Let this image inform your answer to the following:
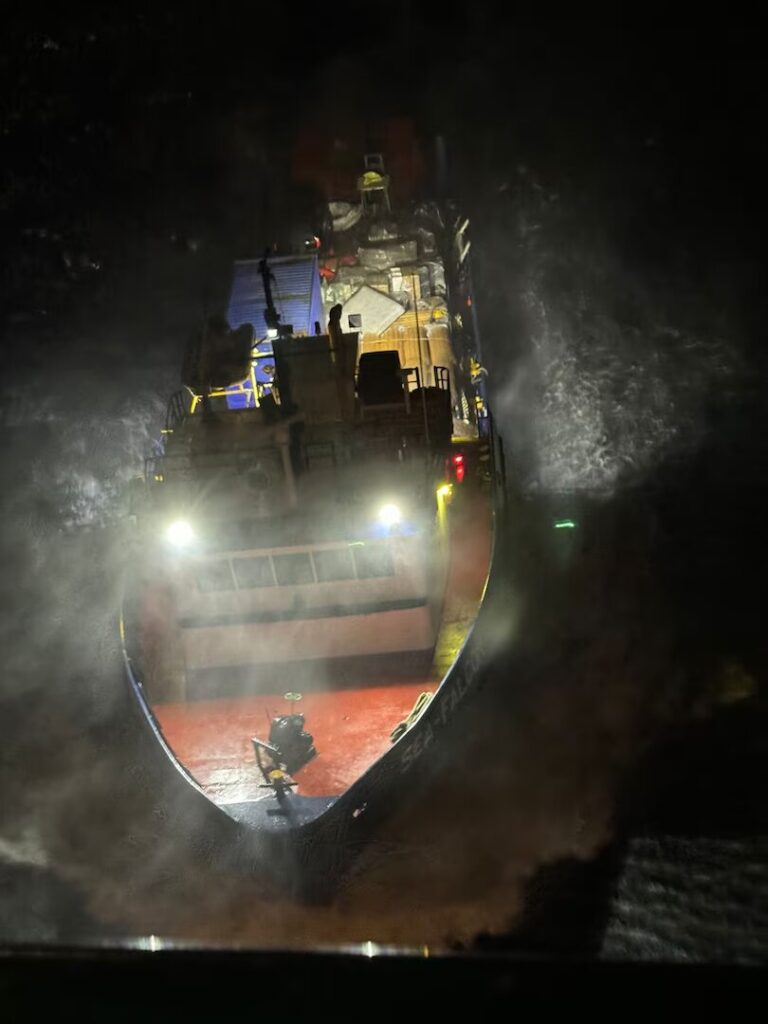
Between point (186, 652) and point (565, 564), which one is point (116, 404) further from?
point (565, 564)

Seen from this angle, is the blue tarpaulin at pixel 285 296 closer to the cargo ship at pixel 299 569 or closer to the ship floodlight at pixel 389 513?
the cargo ship at pixel 299 569

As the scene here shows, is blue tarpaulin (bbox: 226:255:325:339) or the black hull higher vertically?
blue tarpaulin (bbox: 226:255:325:339)

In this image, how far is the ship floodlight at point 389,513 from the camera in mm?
13000

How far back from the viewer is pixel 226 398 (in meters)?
15.9

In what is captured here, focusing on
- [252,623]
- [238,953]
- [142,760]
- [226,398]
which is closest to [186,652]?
[252,623]

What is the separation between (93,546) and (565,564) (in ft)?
59.7

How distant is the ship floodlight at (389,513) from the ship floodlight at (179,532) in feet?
13.4

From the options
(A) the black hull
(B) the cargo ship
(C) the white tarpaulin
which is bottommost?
(A) the black hull

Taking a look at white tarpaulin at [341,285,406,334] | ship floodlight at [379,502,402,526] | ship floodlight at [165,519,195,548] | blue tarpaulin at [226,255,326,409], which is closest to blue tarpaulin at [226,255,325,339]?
blue tarpaulin at [226,255,326,409]

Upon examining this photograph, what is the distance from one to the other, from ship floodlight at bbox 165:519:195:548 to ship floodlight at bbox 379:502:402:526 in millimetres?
4093

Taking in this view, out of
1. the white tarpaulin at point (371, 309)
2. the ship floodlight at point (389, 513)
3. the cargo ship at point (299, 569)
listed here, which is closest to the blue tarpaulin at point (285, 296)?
the white tarpaulin at point (371, 309)

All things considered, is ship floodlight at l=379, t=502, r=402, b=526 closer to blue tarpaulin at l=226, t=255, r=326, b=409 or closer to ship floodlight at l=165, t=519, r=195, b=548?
ship floodlight at l=165, t=519, r=195, b=548

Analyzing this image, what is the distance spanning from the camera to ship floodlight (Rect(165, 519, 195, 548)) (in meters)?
13.0

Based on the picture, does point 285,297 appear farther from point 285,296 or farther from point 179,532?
point 179,532
